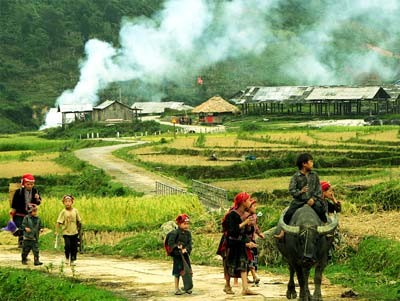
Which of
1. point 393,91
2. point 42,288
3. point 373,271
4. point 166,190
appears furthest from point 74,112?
point 373,271

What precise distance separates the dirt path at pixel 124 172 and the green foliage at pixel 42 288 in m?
15.0

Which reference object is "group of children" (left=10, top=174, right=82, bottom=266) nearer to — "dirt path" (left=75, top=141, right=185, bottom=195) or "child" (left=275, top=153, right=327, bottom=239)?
"child" (left=275, top=153, right=327, bottom=239)

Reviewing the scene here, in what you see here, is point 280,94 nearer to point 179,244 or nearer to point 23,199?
point 23,199

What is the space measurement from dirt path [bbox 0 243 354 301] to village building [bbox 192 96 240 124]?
2342 inches

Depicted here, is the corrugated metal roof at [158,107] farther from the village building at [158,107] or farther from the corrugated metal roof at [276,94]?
the corrugated metal roof at [276,94]

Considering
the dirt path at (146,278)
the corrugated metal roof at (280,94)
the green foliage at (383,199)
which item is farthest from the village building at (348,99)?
the dirt path at (146,278)

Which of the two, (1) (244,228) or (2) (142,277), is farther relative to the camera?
(2) (142,277)

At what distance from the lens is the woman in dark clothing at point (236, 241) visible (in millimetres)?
12438

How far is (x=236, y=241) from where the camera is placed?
41.1 feet

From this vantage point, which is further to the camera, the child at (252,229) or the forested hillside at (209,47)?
the forested hillside at (209,47)

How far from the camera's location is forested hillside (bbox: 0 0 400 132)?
99812 mm

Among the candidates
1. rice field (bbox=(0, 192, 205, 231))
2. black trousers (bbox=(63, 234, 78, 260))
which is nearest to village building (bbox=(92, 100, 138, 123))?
rice field (bbox=(0, 192, 205, 231))

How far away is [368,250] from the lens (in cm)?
1433

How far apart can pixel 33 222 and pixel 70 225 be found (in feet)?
2.63
